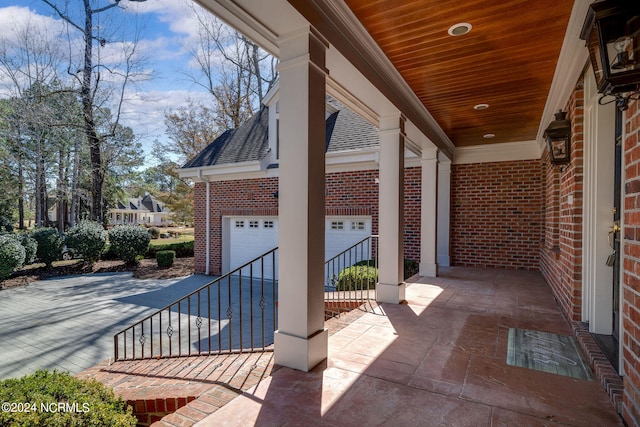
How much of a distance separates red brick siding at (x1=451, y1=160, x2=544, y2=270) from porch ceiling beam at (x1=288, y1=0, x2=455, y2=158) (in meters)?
3.52

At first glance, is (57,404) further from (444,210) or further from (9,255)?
(9,255)

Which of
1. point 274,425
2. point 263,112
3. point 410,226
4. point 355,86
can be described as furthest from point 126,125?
point 274,425

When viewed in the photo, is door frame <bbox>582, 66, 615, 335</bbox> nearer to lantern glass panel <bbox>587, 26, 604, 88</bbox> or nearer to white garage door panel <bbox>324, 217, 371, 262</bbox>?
lantern glass panel <bbox>587, 26, 604, 88</bbox>

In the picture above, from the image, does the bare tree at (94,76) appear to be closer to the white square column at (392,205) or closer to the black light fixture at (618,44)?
the white square column at (392,205)

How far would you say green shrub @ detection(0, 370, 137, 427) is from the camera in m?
1.46

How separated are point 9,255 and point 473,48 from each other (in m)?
11.4

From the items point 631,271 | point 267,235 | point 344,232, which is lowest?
point 267,235

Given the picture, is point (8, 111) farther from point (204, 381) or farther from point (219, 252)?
point (204, 381)

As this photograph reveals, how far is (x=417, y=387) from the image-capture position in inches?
84.7


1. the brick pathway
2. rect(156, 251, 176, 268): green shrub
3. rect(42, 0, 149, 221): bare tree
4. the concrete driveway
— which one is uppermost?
rect(42, 0, 149, 221): bare tree

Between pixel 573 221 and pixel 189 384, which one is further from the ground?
pixel 573 221

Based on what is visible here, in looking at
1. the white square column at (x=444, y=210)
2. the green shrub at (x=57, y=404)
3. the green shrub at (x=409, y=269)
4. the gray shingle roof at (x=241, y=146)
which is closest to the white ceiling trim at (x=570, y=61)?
the white square column at (x=444, y=210)

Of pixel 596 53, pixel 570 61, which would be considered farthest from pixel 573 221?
pixel 596 53

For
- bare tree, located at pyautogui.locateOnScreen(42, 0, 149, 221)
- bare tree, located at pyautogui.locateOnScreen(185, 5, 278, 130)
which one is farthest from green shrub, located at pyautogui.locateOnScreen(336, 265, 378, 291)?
bare tree, located at pyautogui.locateOnScreen(42, 0, 149, 221)
